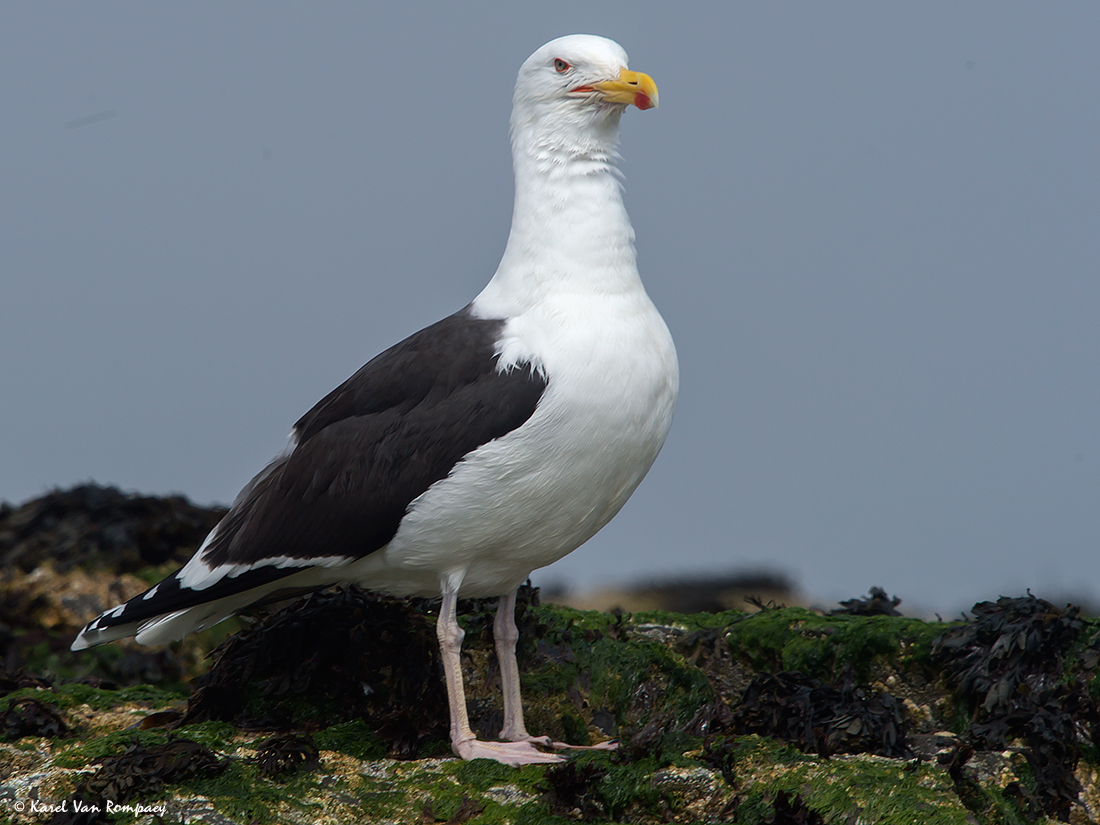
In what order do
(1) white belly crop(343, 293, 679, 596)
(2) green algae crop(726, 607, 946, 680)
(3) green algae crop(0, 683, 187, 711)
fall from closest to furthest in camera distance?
(1) white belly crop(343, 293, 679, 596), (3) green algae crop(0, 683, 187, 711), (2) green algae crop(726, 607, 946, 680)

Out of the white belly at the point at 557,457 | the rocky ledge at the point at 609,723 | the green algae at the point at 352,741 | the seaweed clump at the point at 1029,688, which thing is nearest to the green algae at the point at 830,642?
the rocky ledge at the point at 609,723

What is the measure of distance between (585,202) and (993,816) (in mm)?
3615

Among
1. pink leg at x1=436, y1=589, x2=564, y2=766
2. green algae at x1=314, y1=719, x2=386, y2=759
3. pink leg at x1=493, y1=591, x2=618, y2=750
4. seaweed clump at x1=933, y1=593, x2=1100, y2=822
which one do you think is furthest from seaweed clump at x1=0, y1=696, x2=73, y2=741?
seaweed clump at x1=933, y1=593, x2=1100, y2=822

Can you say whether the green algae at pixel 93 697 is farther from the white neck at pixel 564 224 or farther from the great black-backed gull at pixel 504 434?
the white neck at pixel 564 224

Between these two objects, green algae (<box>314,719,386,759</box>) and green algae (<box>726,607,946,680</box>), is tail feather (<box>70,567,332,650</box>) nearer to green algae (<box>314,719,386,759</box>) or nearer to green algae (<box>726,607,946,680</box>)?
green algae (<box>314,719,386,759</box>)

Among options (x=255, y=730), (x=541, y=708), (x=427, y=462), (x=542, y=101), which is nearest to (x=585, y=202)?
(x=542, y=101)

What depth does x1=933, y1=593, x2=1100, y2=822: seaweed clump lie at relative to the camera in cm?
572

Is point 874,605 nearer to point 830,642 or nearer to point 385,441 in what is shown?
point 830,642

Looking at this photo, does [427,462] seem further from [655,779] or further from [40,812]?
[40,812]

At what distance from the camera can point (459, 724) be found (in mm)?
5789

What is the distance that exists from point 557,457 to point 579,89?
202 centimetres

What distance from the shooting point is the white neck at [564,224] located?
594cm

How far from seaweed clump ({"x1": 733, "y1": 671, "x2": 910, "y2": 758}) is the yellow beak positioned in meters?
3.17

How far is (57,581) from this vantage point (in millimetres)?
9875
